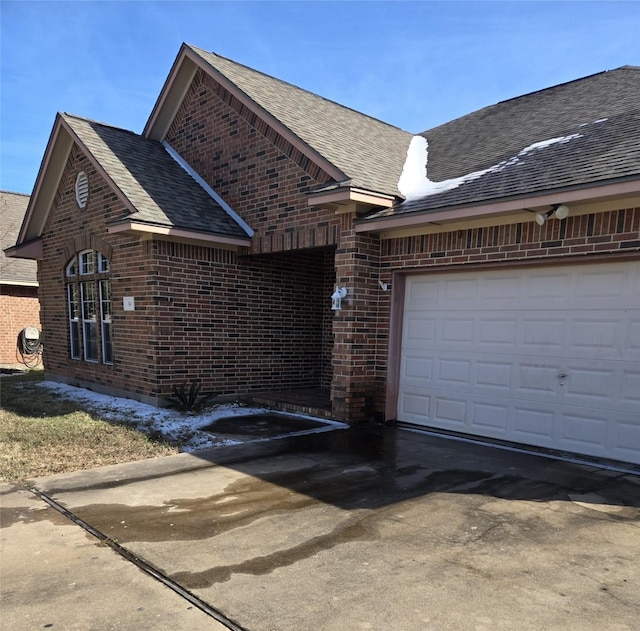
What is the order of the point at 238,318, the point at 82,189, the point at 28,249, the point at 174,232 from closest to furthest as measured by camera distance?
the point at 174,232
the point at 238,318
the point at 82,189
the point at 28,249

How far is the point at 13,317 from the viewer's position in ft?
61.2

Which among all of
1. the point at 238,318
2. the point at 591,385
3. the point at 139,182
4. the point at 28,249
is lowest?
the point at 591,385

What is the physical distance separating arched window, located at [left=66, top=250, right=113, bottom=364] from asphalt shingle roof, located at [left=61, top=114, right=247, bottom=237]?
1.87m

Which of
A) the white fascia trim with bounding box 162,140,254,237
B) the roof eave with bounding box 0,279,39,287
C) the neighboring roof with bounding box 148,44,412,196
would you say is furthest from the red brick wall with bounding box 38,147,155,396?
the roof eave with bounding box 0,279,39,287

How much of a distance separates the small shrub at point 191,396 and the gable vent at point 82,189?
482 centimetres

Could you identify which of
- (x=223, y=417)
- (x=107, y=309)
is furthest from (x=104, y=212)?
(x=223, y=417)

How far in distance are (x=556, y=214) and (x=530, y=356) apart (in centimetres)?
189

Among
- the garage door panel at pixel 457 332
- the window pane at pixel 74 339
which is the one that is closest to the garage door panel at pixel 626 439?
the garage door panel at pixel 457 332

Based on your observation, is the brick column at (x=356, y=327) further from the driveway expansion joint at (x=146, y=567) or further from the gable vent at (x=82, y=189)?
the gable vent at (x=82, y=189)

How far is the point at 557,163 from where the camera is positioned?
6484 millimetres

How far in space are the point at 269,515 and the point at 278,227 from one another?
230 inches

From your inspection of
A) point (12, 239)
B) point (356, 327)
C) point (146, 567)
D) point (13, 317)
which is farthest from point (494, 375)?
point (12, 239)

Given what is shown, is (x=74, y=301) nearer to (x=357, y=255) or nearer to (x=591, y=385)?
(x=357, y=255)

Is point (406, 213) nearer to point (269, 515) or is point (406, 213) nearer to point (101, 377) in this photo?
point (269, 515)
